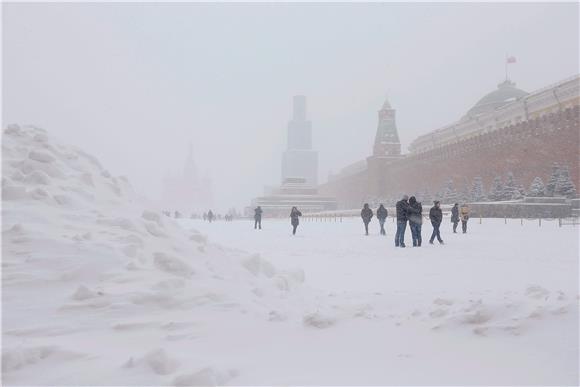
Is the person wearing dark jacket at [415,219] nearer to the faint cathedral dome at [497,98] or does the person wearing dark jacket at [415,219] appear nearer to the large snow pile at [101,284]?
the large snow pile at [101,284]

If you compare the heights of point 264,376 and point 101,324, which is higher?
point 101,324

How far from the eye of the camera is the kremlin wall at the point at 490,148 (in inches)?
1518

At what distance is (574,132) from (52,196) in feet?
135

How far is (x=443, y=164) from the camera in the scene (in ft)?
183

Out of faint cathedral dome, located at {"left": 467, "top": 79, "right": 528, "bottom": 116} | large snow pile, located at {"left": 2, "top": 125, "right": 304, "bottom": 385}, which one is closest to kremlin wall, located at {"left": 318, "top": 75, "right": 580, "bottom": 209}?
faint cathedral dome, located at {"left": 467, "top": 79, "right": 528, "bottom": 116}

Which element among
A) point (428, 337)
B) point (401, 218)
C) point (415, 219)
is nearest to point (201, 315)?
point (428, 337)

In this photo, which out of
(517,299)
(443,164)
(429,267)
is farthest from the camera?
(443,164)

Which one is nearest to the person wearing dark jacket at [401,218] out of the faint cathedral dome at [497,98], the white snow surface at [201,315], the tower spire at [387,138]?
the white snow surface at [201,315]

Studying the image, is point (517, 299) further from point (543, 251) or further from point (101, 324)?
point (543, 251)

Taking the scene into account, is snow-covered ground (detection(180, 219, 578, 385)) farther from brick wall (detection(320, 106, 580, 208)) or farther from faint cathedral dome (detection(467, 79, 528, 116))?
faint cathedral dome (detection(467, 79, 528, 116))

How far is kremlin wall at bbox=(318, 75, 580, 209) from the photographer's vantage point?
38562 millimetres

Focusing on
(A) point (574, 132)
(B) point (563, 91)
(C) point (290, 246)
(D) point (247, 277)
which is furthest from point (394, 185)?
(D) point (247, 277)

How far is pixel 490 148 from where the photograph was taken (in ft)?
155

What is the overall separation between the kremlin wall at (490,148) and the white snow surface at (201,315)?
37303 mm
